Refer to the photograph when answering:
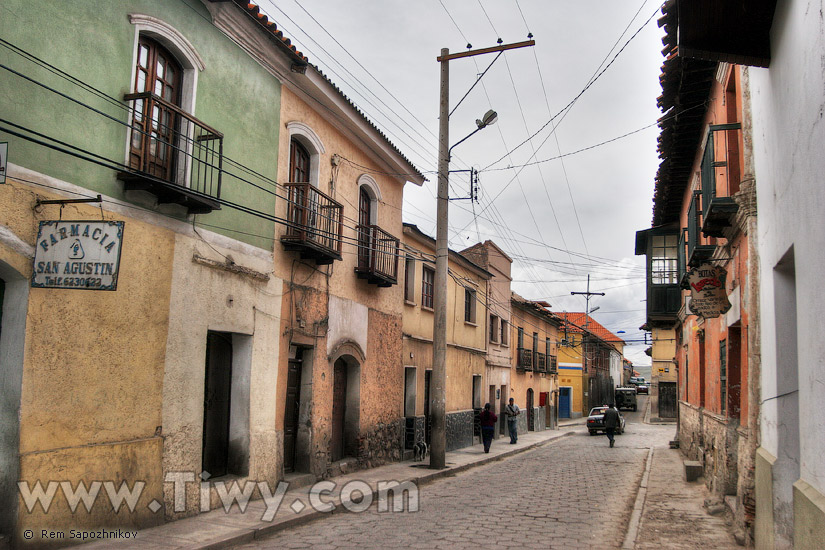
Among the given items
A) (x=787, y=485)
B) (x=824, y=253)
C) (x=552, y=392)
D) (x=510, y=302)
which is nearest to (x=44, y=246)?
(x=824, y=253)

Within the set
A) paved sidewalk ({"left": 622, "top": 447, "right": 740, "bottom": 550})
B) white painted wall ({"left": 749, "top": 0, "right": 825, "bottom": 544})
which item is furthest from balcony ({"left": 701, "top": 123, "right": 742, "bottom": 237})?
paved sidewalk ({"left": 622, "top": 447, "right": 740, "bottom": 550})

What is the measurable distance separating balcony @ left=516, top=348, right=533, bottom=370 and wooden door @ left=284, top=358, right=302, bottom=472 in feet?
64.5

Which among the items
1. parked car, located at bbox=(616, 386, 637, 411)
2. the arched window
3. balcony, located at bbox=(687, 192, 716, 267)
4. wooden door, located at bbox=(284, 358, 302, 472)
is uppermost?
the arched window

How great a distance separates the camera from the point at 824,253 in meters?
4.51

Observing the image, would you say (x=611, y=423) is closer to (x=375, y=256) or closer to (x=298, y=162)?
(x=375, y=256)

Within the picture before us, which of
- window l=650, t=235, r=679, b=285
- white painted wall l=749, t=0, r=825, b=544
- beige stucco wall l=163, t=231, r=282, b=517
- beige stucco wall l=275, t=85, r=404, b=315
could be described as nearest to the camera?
white painted wall l=749, t=0, r=825, b=544

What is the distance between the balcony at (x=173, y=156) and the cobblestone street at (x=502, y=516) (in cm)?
438

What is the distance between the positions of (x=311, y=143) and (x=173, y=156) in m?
4.11

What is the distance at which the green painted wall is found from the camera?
7.02 meters

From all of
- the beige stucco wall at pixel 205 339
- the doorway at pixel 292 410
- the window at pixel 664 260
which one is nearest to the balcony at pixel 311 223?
the beige stucco wall at pixel 205 339

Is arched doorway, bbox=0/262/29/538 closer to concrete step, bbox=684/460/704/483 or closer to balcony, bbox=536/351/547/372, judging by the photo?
concrete step, bbox=684/460/704/483

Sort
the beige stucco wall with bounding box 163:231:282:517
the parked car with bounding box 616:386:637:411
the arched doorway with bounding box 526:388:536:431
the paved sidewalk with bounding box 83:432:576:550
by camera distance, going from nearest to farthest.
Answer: the paved sidewalk with bounding box 83:432:576:550, the beige stucco wall with bounding box 163:231:282:517, the arched doorway with bounding box 526:388:536:431, the parked car with bounding box 616:386:637:411

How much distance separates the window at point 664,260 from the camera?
2069cm

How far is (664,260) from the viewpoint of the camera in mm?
20938
